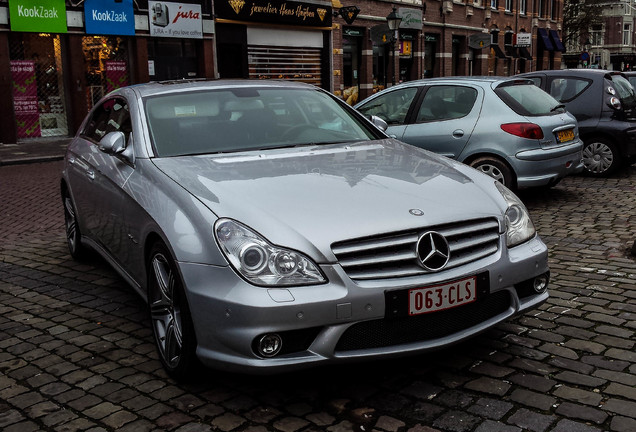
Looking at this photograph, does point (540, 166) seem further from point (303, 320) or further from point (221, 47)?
point (221, 47)

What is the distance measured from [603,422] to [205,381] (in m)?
1.85

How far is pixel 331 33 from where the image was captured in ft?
87.3

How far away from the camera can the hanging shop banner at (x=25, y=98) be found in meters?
17.5

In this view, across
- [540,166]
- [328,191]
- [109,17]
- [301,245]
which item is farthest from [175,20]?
[301,245]

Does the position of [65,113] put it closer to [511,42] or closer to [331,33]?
[331,33]

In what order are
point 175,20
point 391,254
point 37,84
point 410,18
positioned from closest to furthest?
1. point 391,254
2. point 37,84
3. point 175,20
4. point 410,18

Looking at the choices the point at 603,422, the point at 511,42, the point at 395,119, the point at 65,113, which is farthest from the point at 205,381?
the point at 511,42

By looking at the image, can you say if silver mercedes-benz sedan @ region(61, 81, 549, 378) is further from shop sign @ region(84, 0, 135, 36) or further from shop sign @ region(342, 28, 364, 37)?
shop sign @ region(342, 28, 364, 37)

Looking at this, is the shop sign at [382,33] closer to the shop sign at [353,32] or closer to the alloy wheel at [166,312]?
the shop sign at [353,32]

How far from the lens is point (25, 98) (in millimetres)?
17750

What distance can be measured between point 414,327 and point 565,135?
19.4 feet

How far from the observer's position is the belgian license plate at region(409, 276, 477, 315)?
3041 millimetres

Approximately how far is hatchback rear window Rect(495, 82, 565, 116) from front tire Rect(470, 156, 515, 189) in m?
0.64

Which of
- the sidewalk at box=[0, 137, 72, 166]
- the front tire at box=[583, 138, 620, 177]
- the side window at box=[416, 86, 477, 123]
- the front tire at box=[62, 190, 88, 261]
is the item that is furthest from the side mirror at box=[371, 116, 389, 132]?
the sidewalk at box=[0, 137, 72, 166]
